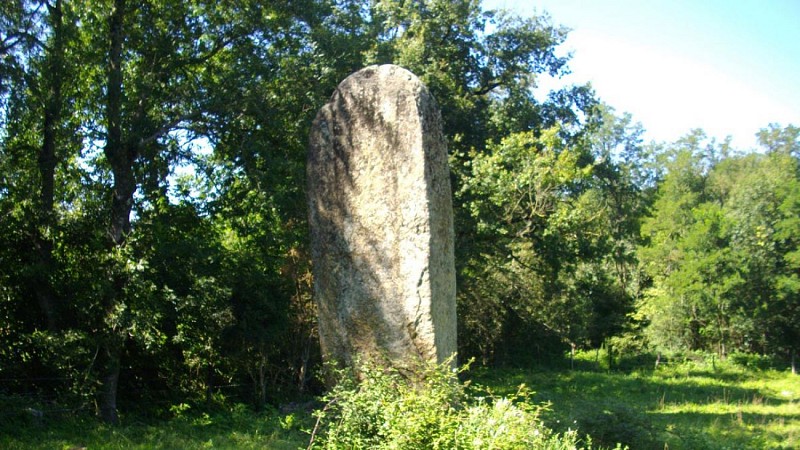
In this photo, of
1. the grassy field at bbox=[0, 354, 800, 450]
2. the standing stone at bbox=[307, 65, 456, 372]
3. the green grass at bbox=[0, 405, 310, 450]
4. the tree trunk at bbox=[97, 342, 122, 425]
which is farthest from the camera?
the tree trunk at bbox=[97, 342, 122, 425]

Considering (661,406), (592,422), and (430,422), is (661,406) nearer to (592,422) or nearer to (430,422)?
(592,422)

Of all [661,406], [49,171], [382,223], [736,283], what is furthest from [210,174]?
[736,283]

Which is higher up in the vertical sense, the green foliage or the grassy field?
the green foliage

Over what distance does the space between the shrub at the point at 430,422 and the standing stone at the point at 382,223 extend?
1.08 meters

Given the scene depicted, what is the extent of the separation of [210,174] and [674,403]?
10567 mm

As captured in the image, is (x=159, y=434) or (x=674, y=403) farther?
(x=674, y=403)

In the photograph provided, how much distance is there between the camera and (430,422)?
5070 mm

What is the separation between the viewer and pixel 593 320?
24812 mm

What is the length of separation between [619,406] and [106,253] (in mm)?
7577

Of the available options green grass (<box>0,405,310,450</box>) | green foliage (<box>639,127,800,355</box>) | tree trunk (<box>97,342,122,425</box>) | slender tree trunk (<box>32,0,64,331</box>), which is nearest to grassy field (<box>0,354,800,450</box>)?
green grass (<box>0,405,310,450</box>)

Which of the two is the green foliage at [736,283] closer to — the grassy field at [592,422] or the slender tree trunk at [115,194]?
the grassy field at [592,422]

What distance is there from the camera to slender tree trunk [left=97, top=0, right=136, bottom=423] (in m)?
10.2

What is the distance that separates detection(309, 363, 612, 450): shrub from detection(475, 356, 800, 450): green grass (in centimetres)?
258

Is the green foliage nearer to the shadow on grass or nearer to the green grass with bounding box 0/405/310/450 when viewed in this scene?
the shadow on grass
